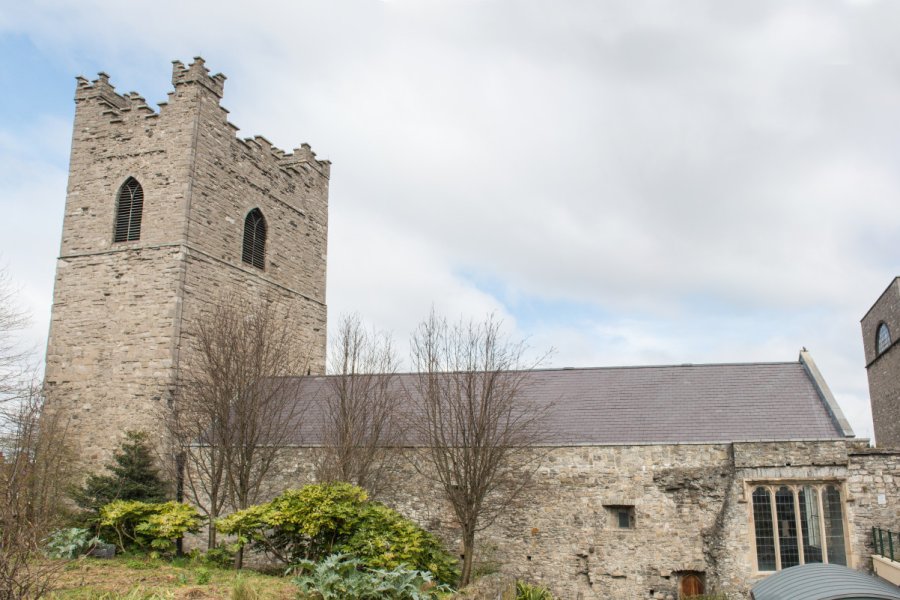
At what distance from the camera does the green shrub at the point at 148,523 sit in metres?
13.9

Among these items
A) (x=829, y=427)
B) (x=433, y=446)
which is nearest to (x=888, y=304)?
(x=829, y=427)

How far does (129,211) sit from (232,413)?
307 inches

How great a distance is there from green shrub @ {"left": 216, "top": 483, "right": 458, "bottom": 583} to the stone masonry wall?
10.5ft

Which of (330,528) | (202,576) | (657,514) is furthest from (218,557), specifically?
(657,514)

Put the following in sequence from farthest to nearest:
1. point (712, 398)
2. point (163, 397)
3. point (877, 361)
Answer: point (877, 361)
point (163, 397)
point (712, 398)

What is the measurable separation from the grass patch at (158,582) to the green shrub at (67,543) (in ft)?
1.24

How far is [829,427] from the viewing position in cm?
1518

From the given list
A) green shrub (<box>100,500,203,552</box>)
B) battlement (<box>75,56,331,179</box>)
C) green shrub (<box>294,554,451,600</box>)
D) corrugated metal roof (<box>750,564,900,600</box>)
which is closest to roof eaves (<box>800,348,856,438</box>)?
corrugated metal roof (<box>750,564,900,600</box>)

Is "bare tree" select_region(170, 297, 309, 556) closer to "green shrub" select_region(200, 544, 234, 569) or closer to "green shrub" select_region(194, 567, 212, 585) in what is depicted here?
"green shrub" select_region(200, 544, 234, 569)

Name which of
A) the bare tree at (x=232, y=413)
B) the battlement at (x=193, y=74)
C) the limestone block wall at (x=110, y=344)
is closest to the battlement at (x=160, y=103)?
the battlement at (x=193, y=74)

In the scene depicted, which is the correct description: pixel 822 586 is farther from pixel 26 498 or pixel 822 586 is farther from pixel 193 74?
pixel 193 74

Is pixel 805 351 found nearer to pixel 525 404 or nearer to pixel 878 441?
pixel 525 404

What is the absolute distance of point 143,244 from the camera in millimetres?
19844

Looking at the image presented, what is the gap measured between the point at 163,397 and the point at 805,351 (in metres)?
15.9
